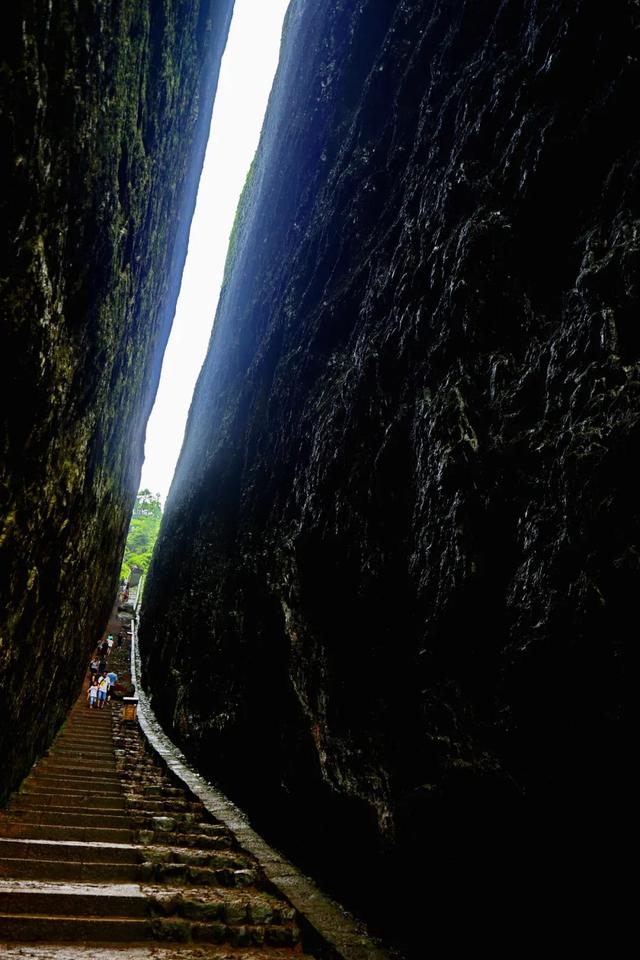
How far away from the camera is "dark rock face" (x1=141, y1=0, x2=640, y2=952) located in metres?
2.95

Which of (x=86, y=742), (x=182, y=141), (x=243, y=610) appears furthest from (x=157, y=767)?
(x=182, y=141)

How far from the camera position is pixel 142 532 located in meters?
65.5

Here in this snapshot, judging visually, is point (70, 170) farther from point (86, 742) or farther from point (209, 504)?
point (86, 742)

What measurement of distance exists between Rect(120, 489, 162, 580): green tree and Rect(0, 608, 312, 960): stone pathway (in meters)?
42.2

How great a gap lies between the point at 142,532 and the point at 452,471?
65.1 m

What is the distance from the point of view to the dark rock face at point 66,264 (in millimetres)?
2709

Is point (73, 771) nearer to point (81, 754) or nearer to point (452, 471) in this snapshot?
point (81, 754)

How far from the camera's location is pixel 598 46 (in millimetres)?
3951

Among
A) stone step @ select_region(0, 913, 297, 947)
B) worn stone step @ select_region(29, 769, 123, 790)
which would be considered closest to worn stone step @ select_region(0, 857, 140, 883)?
stone step @ select_region(0, 913, 297, 947)

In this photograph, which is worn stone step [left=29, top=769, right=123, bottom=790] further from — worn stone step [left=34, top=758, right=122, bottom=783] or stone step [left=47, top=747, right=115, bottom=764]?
stone step [left=47, top=747, right=115, bottom=764]

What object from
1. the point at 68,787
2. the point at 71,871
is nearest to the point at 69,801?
the point at 68,787

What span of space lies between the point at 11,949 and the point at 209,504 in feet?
33.4

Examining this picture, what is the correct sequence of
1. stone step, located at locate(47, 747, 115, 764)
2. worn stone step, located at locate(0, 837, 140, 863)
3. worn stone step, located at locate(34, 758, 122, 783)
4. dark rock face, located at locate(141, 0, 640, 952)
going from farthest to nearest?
1. stone step, located at locate(47, 747, 115, 764)
2. worn stone step, located at locate(34, 758, 122, 783)
3. worn stone step, located at locate(0, 837, 140, 863)
4. dark rock face, located at locate(141, 0, 640, 952)

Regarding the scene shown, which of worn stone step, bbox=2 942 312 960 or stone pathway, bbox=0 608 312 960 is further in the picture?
stone pathway, bbox=0 608 312 960
